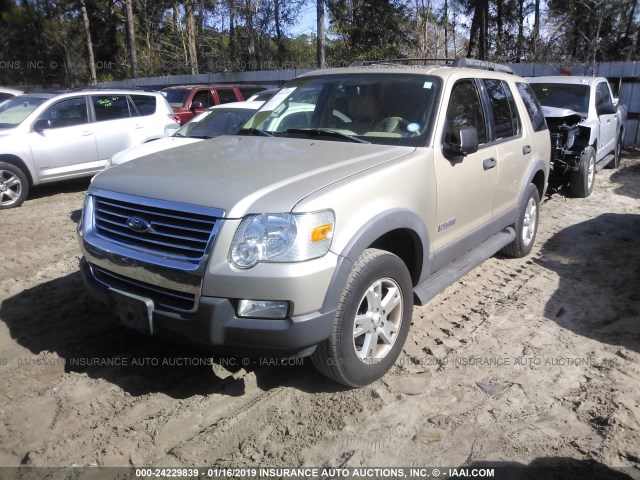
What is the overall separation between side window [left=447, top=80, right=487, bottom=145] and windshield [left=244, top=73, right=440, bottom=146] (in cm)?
22

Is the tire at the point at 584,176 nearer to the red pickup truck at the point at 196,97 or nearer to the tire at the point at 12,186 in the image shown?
the red pickup truck at the point at 196,97

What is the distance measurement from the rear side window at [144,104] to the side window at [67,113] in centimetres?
103

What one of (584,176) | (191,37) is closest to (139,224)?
(584,176)

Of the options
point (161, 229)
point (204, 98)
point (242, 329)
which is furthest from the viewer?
point (204, 98)

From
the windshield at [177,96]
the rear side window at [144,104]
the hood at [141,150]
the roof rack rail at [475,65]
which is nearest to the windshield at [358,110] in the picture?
the roof rack rail at [475,65]

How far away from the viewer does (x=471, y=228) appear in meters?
4.31

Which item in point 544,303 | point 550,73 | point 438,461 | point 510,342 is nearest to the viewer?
point 438,461

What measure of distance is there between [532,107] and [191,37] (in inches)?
1052

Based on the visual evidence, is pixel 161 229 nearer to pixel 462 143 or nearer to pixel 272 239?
pixel 272 239

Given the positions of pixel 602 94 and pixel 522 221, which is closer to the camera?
pixel 522 221

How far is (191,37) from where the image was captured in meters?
28.9

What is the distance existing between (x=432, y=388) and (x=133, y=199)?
212cm

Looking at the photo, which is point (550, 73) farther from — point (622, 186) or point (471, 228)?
point (471, 228)

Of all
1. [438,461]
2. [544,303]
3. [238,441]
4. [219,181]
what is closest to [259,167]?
[219,181]
